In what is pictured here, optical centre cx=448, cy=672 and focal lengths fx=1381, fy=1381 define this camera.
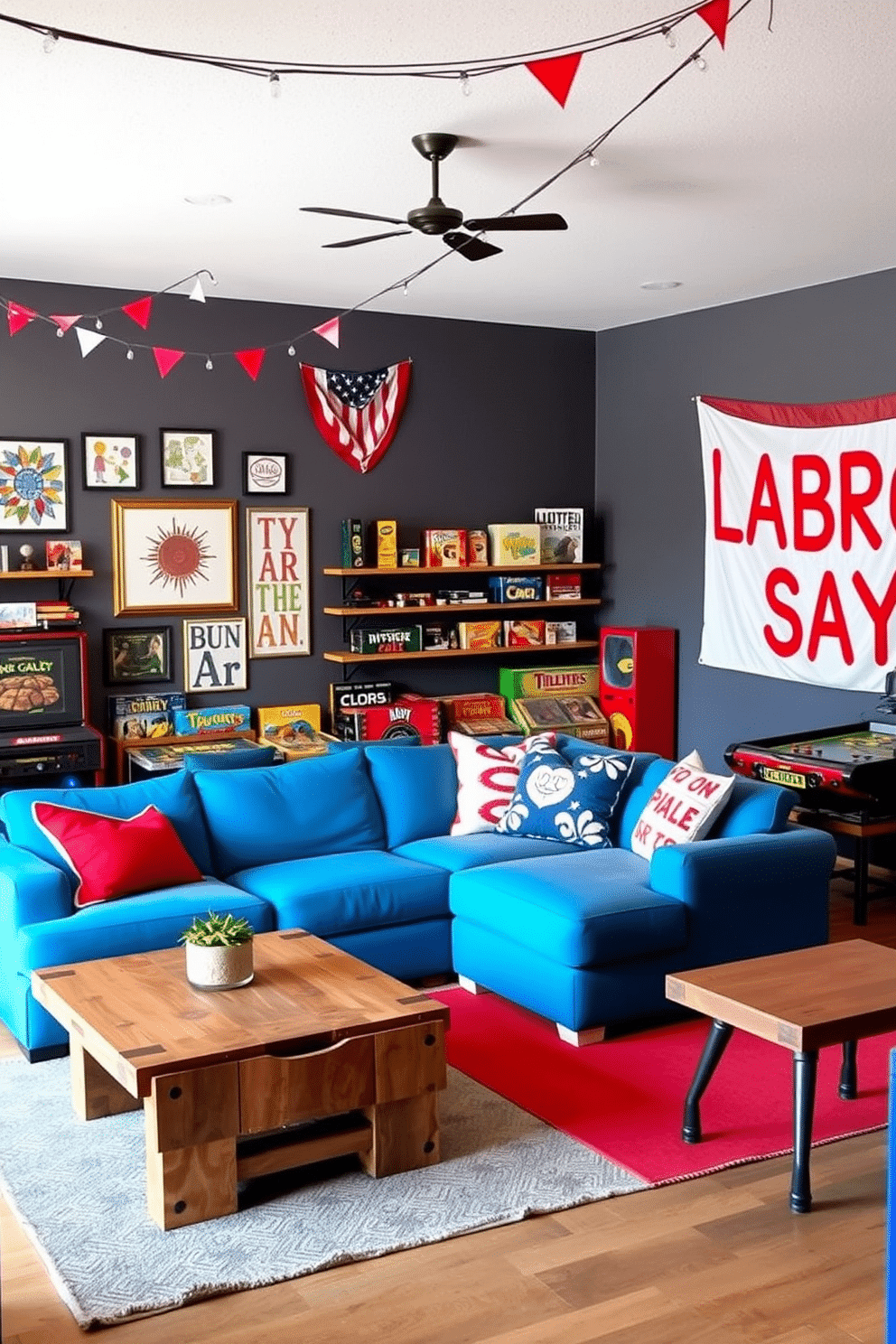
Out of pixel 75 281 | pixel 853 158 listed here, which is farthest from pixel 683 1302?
pixel 75 281

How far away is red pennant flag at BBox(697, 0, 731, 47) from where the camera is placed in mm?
2857

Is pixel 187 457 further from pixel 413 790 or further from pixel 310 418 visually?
pixel 413 790

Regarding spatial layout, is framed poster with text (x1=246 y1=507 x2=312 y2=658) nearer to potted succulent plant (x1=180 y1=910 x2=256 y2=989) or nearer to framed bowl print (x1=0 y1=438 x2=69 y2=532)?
framed bowl print (x1=0 y1=438 x2=69 y2=532)

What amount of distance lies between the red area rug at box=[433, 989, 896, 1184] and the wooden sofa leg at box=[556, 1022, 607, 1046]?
0.03m

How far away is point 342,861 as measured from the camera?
496cm

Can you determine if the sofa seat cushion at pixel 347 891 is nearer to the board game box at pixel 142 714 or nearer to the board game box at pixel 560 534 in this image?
the board game box at pixel 142 714

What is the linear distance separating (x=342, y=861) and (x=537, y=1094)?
1.34m

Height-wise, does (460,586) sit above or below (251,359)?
below

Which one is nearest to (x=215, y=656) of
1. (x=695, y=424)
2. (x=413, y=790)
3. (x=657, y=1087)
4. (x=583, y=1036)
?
(x=413, y=790)

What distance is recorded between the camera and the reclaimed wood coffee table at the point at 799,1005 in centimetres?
312

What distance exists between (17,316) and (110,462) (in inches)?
33.1

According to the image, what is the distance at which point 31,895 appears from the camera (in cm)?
423

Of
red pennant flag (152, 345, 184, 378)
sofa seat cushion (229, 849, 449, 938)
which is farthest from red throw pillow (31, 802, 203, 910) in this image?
red pennant flag (152, 345, 184, 378)

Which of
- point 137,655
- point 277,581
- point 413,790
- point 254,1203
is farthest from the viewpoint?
point 277,581
